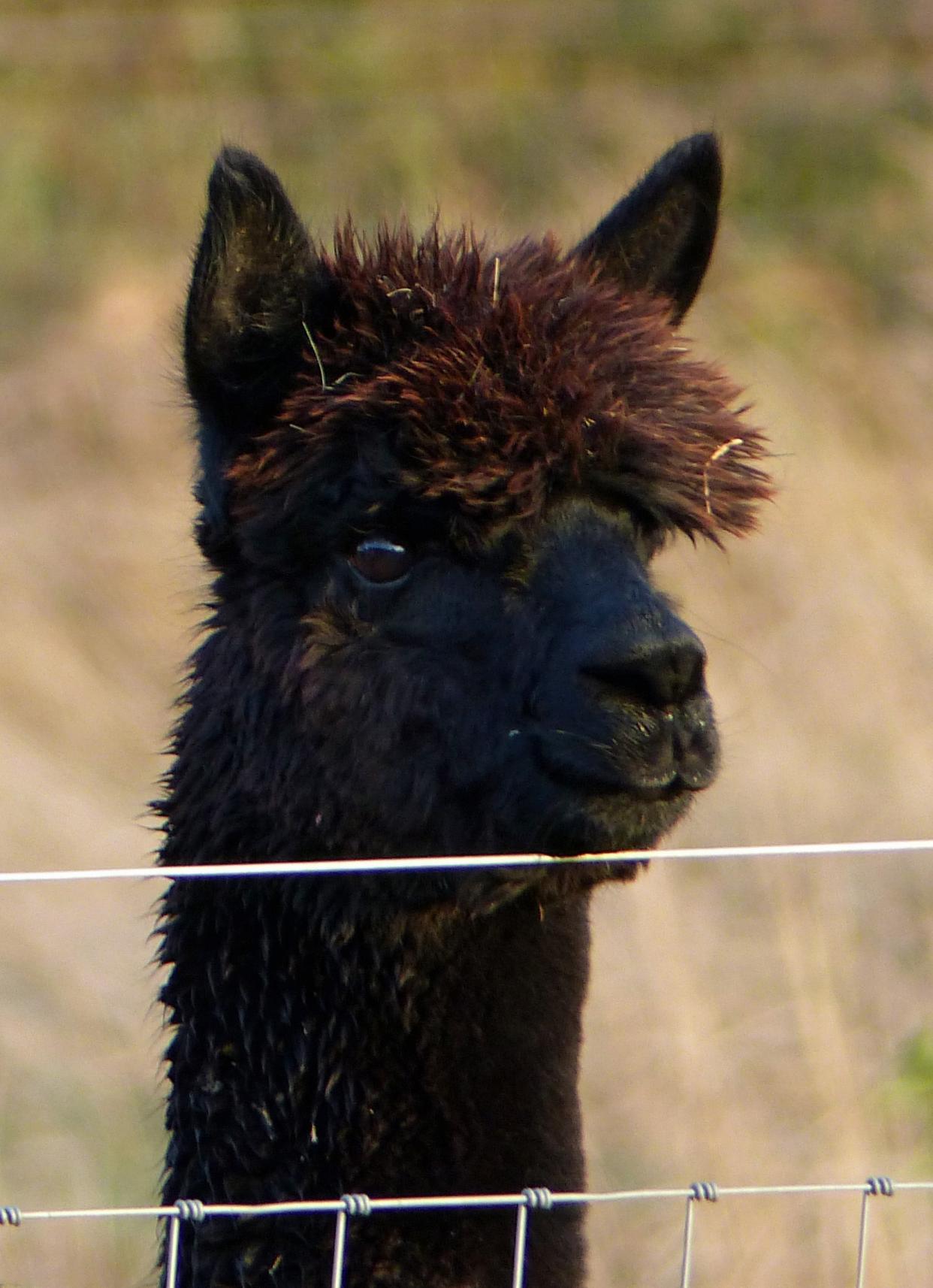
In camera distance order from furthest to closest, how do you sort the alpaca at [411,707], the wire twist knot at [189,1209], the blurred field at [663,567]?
the blurred field at [663,567] → the alpaca at [411,707] → the wire twist knot at [189,1209]

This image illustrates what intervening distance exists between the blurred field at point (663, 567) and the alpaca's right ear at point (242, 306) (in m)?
1.41

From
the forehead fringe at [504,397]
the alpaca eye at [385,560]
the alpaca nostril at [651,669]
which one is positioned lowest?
the alpaca nostril at [651,669]

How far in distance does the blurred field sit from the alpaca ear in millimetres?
1366

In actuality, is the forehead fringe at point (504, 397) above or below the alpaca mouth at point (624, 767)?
above

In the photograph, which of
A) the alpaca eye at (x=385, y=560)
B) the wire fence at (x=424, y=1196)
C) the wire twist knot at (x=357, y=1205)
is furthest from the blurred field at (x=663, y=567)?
the wire twist knot at (x=357, y=1205)

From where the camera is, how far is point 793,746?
8977mm

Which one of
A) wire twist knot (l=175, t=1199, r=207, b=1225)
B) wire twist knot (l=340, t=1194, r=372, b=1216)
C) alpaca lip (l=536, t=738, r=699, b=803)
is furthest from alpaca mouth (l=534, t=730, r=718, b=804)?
wire twist knot (l=175, t=1199, r=207, b=1225)

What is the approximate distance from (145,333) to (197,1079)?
936 cm

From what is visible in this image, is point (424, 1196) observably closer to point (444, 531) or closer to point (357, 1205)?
point (357, 1205)

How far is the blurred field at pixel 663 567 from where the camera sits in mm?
6230

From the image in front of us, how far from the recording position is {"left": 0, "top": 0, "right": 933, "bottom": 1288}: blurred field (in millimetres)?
6230

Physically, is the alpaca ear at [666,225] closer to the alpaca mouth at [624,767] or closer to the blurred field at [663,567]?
the alpaca mouth at [624,767]

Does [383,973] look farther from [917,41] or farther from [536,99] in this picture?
[917,41]

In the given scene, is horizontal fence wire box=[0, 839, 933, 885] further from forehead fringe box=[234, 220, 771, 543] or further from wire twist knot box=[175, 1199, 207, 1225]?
forehead fringe box=[234, 220, 771, 543]
